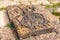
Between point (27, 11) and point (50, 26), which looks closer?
point (50, 26)

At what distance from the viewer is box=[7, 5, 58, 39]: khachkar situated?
11.4ft

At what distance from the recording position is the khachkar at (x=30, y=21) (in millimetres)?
3473

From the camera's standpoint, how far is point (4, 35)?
12.0 ft

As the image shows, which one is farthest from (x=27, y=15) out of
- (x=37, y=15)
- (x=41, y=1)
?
(x=41, y=1)

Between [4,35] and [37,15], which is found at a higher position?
[37,15]

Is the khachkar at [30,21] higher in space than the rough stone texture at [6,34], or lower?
higher

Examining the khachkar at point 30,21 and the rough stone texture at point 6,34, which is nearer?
the khachkar at point 30,21

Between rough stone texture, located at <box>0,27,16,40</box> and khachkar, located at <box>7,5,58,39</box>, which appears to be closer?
khachkar, located at <box>7,5,58,39</box>

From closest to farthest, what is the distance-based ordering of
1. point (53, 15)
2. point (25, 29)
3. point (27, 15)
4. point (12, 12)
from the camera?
point (25, 29) < point (27, 15) < point (12, 12) < point (53, 15)

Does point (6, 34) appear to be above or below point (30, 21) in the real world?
below

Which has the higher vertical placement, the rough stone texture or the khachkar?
the khachkar

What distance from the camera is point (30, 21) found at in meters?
3.71

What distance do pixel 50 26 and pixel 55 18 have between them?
69 cm

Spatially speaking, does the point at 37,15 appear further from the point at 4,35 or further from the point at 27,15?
the point at 4,35
